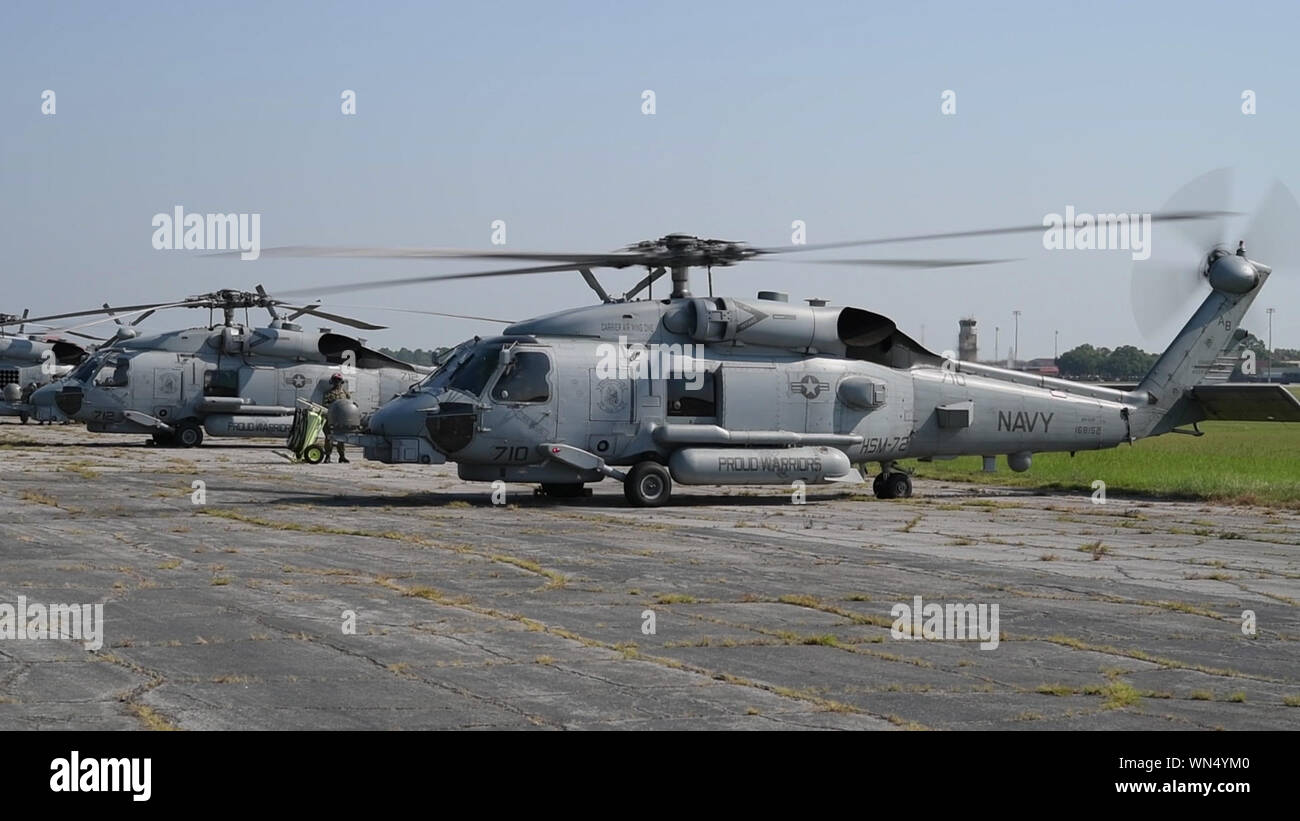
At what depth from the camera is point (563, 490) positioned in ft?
68.8

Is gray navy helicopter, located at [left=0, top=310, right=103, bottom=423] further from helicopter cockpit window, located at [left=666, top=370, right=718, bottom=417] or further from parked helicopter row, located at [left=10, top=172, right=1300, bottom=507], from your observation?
helicopter cockpit window, located at [left=666, top=370, right=718, bottom=417]

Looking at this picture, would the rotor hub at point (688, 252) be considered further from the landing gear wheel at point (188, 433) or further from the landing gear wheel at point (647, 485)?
the landing gear wheel at point (188, 433)

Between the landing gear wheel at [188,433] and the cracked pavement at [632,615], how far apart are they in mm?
15216

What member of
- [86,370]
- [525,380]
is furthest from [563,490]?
[86,370]

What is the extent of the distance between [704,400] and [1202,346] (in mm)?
9215

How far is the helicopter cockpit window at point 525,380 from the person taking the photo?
19281 mm

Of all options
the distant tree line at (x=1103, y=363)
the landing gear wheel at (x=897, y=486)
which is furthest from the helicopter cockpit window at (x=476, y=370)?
the distant tree line at (x=1103, y=363)

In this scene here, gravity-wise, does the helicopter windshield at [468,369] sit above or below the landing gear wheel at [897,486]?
above

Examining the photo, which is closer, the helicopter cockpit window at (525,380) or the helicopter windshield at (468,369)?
the helicopter cockpit window at (525,380)

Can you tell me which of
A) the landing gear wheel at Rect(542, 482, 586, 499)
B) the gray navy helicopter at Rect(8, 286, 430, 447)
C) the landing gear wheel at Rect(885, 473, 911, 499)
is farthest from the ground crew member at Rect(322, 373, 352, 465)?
the landing gear wheel at Rect(885, 473, 911, 499)

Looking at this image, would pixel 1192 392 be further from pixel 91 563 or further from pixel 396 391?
pixel 396 391

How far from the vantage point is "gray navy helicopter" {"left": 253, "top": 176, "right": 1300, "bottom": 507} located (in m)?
19.3

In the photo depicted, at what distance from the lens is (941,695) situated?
7527mm
